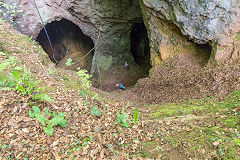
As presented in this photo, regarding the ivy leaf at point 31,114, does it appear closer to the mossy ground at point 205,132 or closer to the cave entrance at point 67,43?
the mossy ground at point 205,132

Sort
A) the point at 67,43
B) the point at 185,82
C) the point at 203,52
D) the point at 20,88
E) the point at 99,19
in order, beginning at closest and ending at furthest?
the point at 20,88 < the point at 185,82 < the point at 203,52 < the point at 99,19 < the point at 67,43

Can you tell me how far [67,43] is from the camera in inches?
514

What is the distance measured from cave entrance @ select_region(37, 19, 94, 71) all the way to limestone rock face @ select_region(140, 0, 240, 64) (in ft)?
23.2

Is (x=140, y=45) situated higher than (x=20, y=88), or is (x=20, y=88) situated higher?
(x=140, y=45)

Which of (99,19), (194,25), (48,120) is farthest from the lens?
(99,19)

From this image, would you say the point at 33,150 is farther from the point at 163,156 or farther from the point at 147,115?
the point at 147,115

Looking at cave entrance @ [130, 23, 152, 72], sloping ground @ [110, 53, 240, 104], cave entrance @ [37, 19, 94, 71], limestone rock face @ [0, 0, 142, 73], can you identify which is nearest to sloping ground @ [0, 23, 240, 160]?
sloping ground @ [110, 53, 240, 104]

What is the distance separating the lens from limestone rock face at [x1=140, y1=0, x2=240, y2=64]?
14.3 feet

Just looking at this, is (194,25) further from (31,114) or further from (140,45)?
(140,45)

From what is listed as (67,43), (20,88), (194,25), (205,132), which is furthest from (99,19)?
(205,132)

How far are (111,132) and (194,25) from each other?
15.3 feet

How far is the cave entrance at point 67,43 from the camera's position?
1193cm

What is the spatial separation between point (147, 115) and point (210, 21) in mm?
3816

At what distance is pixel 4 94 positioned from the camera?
243 centimetres
